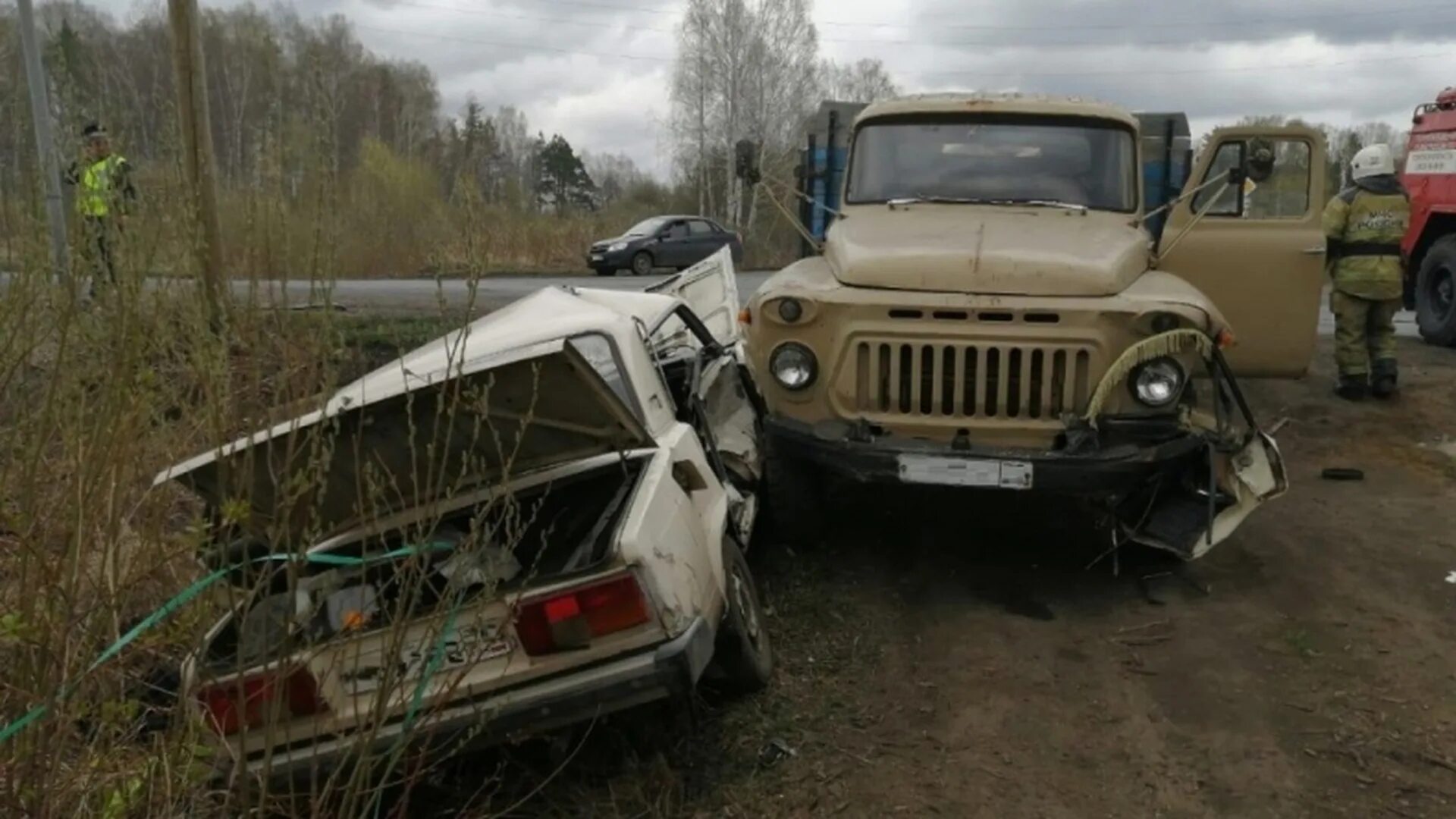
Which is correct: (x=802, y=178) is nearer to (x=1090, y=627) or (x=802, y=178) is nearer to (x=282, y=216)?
(x=1090, y=627)

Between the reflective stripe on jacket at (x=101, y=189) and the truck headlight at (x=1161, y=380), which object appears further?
the truck headlight at (x=1161, y=380)

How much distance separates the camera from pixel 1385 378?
856cm

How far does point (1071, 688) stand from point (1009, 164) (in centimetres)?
301

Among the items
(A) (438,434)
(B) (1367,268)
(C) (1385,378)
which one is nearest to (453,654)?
(A) (438,434)

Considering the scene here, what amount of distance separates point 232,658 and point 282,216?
120cm

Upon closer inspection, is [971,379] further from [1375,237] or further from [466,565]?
[1375,237]

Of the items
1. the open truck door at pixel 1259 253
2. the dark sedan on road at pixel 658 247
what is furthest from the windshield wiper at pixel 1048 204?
the dark sedan on road at pixel 658 247

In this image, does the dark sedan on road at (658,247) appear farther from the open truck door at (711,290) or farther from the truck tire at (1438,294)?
the open truck door at (711,290)

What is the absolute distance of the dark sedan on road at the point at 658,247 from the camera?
2566 cm

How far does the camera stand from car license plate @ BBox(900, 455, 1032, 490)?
481 cm

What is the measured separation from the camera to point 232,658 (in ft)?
10.5

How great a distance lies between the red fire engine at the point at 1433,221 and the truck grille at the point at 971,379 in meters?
8.04

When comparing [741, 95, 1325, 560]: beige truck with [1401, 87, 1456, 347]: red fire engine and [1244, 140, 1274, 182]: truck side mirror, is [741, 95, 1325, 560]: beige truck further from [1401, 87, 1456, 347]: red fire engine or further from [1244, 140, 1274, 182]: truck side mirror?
[1401, 87, 1456, 347]: red fire engine

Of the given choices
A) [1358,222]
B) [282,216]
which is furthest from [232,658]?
[1358,222]
